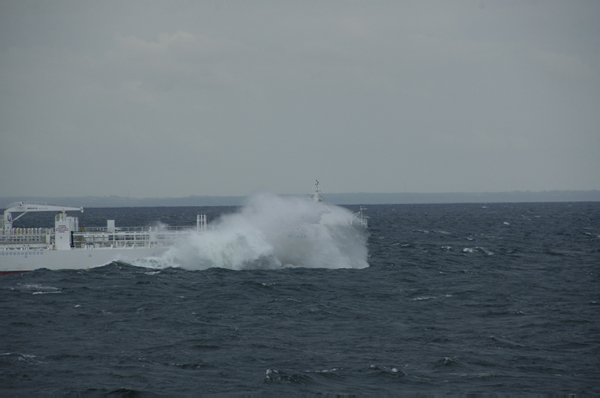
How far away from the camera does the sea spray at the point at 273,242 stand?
5719 centimetres

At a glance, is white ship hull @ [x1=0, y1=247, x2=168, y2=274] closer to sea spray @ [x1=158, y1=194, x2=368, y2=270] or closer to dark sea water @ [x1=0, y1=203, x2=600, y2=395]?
dark sea water @ [x1=0, y1=203, x2=600, y2=395]

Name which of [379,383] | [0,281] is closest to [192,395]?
[379,383]

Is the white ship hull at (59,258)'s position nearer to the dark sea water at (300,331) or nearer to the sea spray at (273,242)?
the dark sea water at (300,331)

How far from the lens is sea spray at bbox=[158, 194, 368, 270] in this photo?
57.2 m

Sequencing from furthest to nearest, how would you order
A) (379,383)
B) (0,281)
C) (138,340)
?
(0,281) < (138,340) < (379,383)

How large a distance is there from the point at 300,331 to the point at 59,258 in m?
34.0

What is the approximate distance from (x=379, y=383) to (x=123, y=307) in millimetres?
22117

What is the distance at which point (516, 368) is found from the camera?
25078 millimetres

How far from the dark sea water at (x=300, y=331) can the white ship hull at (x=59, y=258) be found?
1.67 metres

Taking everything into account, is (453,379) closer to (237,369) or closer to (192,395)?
(237,369)

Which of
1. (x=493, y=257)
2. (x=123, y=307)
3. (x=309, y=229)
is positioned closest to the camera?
(x=123, y=307)

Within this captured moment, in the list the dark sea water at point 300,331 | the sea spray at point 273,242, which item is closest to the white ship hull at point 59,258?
the dark sea water at point 300,331

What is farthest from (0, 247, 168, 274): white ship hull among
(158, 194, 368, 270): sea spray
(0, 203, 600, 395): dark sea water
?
(158, 194, 368, 270): sea spray

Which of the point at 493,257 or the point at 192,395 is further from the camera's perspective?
the point at 493,257
